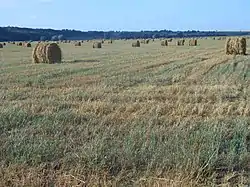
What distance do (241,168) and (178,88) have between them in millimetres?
7416

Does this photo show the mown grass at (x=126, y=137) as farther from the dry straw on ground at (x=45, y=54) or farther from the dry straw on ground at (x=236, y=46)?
the dry straw on ground at (x=236, y=46)

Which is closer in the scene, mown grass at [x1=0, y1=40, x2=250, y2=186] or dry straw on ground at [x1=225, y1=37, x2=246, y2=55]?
mown grass at [x1=0, y1=40, x2=250, y2=186]

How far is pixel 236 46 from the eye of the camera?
1160 inches

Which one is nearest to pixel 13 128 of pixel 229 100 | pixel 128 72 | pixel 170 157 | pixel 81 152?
pixel 81 152

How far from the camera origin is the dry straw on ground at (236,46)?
1158 inches

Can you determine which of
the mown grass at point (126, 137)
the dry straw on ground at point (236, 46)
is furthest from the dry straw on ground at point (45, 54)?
the mown grass at point (126, 137)

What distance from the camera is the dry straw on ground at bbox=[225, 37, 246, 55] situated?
96.5ft

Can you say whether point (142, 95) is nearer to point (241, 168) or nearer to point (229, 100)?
point (229, 100)

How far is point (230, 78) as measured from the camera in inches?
635

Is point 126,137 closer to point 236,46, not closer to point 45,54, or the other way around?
point 45,54

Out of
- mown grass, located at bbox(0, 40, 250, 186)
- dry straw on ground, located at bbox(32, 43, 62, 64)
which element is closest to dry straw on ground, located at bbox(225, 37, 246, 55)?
dry straw on ground, located at bbox(32, 43, 62, 64)

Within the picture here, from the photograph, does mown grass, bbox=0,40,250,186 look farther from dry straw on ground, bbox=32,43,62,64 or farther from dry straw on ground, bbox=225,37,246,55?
dry straw on ground, bbox=225,37,246,55

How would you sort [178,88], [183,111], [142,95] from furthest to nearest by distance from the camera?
[178,88] → [142,95] → [183,111]

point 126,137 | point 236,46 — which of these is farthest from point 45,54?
point 126,137
